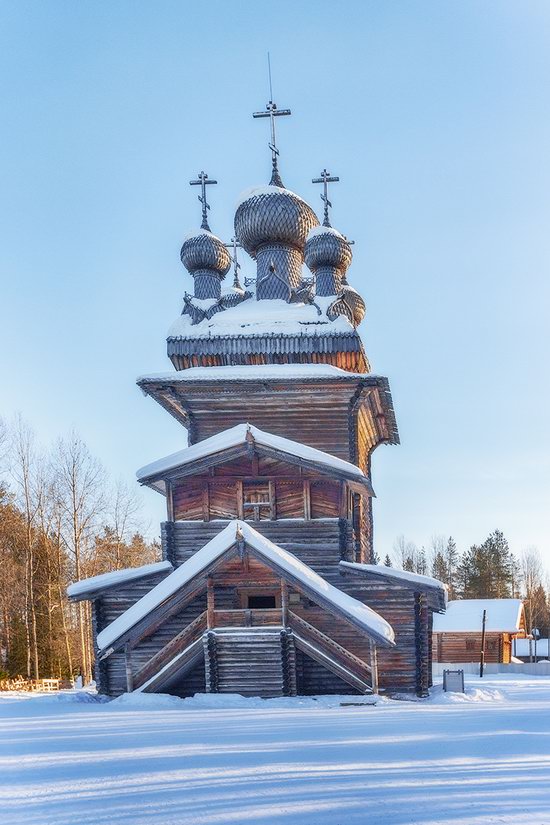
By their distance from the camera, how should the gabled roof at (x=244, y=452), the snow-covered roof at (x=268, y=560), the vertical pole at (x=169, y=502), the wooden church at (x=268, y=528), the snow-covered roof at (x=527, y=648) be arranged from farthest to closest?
the snow-covered roof at (x=527, y=648) → the vertical pole at (x=169, y=502) → the gabled roof at (x=244, y=452) → the wooden church at (x=268, y=528) → the snow-covered roof at (x=268, y=560)

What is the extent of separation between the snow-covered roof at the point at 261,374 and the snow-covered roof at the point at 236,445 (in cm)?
247

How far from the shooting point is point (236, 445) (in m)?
15.6

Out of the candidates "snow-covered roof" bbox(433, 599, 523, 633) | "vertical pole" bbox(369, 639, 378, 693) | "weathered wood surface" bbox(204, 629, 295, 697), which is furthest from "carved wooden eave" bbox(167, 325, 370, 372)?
"snow-covered roof" bbox(433, 599, 523, 633)

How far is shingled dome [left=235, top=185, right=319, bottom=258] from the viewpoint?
22.7m

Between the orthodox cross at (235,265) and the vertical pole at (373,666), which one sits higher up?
the orthodox cross at (235,265)

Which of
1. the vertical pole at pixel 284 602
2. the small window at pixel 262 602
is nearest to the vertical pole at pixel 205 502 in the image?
the small window at pixel 262 602

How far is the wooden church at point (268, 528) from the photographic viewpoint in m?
14.0

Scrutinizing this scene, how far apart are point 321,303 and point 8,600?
21040 mm

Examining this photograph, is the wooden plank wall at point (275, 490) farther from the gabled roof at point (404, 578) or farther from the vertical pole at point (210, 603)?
the vertical pole at point (210, 603)

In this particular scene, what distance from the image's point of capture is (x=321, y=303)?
21.3 meters

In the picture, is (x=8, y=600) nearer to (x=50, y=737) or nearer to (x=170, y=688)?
(x=170, y=688)

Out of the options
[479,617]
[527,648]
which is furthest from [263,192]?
[527,648]

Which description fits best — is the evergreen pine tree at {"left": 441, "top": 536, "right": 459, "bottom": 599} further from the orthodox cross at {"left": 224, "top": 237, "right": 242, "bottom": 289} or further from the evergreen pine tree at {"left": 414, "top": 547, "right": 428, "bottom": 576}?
the orthodox cross at {"left": 224, "top": 237, "right": 242, "bottom": 289}

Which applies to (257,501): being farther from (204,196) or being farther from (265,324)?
(204,196)
